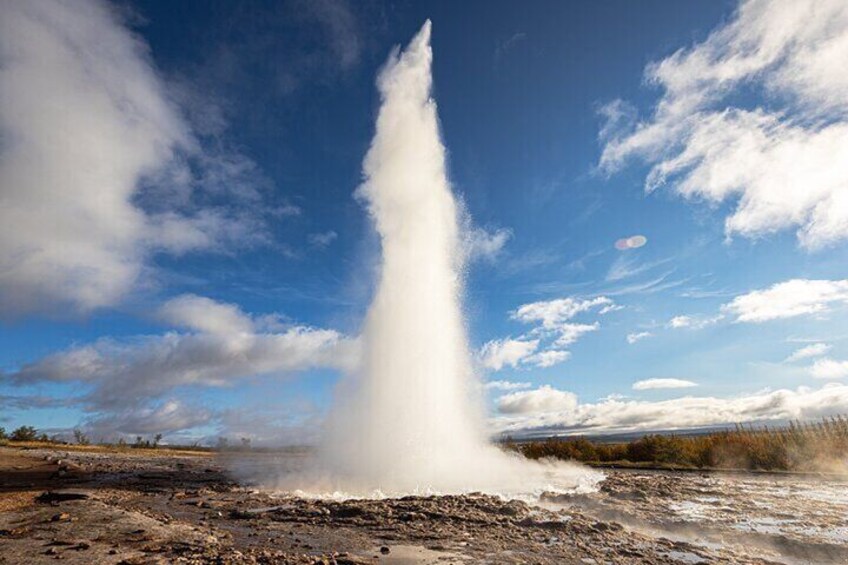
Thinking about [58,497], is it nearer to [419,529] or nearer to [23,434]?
[419,529]

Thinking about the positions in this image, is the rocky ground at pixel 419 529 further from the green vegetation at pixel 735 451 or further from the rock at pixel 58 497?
the green vegetation at pixel 735 451

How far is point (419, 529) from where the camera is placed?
1498 centimetres

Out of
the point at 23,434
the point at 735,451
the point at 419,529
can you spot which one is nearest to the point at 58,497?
the point at 419,529

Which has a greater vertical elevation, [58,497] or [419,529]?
[58,497]

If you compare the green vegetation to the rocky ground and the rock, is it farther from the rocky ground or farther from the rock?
the rock

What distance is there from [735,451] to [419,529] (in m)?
51.3

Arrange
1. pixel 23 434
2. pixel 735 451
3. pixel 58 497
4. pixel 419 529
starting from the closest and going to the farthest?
pixel 419 529 < pixel 58 497 < pixel 735 451 < pixel 23 434

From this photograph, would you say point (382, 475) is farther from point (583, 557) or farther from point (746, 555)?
point (746, 555)

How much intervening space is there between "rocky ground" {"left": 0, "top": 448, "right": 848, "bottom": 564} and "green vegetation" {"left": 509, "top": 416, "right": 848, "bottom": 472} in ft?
72.4

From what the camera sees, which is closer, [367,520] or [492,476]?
[367,520]

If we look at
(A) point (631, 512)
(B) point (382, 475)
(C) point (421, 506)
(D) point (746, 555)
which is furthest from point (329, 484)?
(D) point (746, 555)

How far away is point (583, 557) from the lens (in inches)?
484

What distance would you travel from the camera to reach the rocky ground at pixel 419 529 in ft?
39.6

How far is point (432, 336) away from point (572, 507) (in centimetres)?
1636
